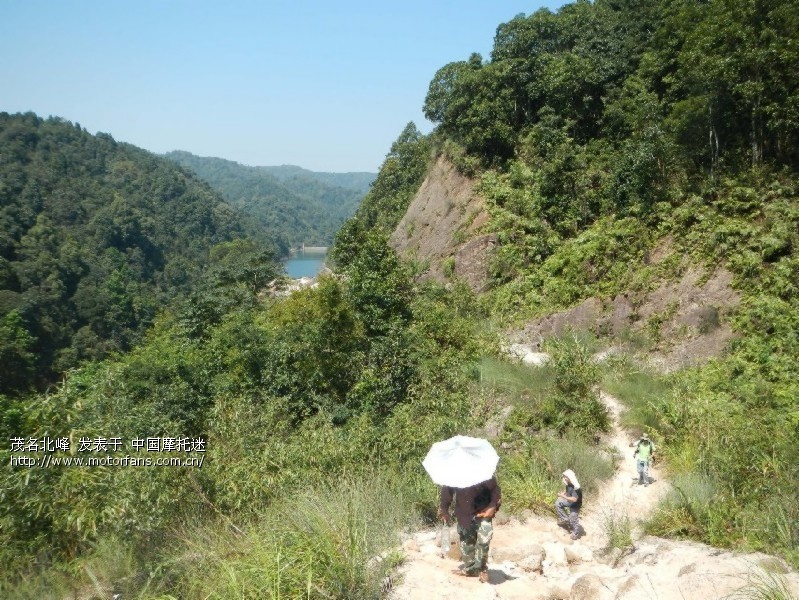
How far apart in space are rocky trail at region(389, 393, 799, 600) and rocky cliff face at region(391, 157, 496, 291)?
1259 centimetres

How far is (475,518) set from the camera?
15.8 feet

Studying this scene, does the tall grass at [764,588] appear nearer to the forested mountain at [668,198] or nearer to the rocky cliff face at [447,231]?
the forested mountain at [668,198]

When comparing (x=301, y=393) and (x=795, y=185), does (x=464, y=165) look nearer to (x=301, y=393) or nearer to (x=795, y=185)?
(x=795, y=185)

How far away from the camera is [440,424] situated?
7727 mm

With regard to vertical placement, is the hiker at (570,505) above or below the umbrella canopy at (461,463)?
below

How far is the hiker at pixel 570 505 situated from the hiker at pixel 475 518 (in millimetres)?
1670

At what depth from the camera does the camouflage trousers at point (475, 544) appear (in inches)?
187

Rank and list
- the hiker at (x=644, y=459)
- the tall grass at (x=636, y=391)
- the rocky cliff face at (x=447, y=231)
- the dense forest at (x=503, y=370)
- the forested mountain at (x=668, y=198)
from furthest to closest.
Answer: the rocky cliff face at (x=447, y=231), the tall grass at (x=636, y=391), the hiker at (x=644, y=459), the forested mountain at (x=668, y=198), the dense forest at (x=503, y=370)

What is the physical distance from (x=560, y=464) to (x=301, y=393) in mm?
5769

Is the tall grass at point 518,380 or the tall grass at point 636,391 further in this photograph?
the tall grass at point 518,380

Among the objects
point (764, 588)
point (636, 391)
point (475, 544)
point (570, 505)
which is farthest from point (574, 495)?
point (636, 391)

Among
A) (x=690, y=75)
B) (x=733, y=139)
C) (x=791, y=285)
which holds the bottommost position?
(x=791, y=285)

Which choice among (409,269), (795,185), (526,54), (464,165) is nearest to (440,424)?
(795,185)

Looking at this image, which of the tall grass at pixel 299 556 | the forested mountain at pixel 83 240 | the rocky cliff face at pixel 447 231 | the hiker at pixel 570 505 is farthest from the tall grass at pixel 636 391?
the forested mountain at pixel 83 240
